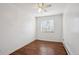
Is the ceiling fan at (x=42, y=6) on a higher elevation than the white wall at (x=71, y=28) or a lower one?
higher

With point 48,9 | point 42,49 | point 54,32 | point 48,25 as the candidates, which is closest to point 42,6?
point 48,9

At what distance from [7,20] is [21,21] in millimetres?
193

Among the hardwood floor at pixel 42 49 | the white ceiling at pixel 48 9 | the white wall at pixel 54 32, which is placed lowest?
the hardwood floor at pixel 42 49

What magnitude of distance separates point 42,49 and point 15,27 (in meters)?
0.50

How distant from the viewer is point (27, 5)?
1209 millimetres

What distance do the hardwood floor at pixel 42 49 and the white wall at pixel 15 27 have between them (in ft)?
0.26

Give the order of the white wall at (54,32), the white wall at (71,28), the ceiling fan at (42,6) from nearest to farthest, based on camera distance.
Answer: the ceiling fan at (42,6), the white wall at (54,32), the white wall at (71,28)

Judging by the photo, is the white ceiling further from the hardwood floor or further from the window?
the hardwood floor

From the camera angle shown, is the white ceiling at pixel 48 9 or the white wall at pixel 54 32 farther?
the white wall at pixel 54 32

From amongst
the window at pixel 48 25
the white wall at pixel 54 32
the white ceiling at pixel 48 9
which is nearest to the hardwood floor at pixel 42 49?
the white wall at pixel 54 32

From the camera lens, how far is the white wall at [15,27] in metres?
1.24

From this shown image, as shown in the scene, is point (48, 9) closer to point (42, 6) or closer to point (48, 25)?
point (42, 6)

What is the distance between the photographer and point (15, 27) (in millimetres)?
1323

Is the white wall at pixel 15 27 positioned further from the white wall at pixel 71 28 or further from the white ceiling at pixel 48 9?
the white wall at pixel 71 28
